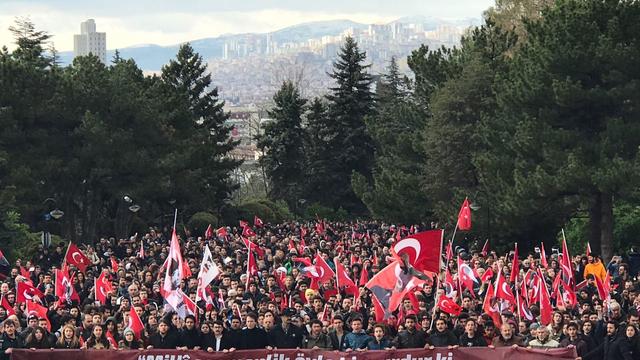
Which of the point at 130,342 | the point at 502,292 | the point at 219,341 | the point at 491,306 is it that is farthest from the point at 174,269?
the point at 502,292

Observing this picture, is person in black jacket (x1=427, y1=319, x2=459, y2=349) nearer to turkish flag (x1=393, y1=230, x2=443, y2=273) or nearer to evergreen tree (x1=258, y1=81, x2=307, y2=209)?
turkish flag (x1=393, y1=230, x2=443, y2=273)

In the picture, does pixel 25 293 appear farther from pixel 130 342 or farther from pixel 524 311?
pixel 524 311

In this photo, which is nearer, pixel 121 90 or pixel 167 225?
pixel 121 90

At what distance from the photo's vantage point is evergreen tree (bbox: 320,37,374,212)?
257 feet

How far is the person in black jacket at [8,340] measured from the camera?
18156 millimetres

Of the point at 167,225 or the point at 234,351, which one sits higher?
the point at 234,351

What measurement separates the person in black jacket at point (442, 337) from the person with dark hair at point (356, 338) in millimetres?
847

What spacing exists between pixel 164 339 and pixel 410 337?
3.32 m

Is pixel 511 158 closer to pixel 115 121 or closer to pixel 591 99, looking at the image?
pixel 591 99

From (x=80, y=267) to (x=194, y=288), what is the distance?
262 inches

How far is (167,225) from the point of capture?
66.4m

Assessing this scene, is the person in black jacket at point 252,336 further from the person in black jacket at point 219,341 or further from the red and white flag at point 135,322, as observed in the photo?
the red and white flag at point 135,322

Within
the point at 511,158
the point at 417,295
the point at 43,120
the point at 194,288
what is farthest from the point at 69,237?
the point at 417,295

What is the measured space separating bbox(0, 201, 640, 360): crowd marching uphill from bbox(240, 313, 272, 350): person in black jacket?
1 centimetres
